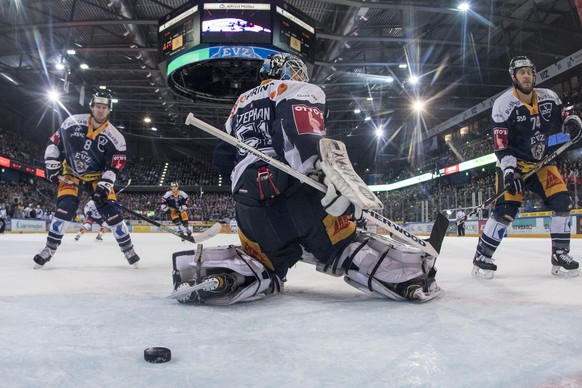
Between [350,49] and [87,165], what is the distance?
43.6ft

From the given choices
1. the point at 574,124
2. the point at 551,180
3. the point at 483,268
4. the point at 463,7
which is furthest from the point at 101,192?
the point at 463,7

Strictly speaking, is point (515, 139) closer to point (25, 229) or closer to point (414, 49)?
point (414, 49)

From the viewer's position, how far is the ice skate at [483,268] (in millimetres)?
2727

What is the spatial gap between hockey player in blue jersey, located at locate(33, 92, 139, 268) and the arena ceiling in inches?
343

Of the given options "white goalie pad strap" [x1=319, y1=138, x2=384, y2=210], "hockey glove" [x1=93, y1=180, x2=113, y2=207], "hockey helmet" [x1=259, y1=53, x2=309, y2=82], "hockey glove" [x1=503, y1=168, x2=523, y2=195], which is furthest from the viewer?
"hockey glove" [x1=93, y1=180, x2=113, y2=207]

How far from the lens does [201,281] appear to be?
1.78m

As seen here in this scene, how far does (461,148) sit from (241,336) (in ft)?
72.6

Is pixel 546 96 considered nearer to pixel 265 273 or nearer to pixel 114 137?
pixel 265 273

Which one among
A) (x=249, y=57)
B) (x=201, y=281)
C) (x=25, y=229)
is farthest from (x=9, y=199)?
(x=201, y=281)

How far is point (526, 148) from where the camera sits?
297 cm

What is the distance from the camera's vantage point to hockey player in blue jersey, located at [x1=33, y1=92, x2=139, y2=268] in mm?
3506

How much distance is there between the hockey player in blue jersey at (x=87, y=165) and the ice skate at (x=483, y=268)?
266 centimetres

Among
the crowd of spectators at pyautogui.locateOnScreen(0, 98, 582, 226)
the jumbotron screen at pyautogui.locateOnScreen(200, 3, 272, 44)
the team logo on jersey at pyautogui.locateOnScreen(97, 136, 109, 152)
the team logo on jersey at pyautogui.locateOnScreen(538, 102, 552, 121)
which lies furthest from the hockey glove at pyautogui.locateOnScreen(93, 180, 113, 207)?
the crowd of spectators at pyautogui.locateOnScreen(0, 98, 582, 226)

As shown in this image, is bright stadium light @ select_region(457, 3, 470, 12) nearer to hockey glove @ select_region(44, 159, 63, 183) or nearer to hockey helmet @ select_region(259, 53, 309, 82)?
hockey helmet @ select_region(259, 53, 309, 82)
